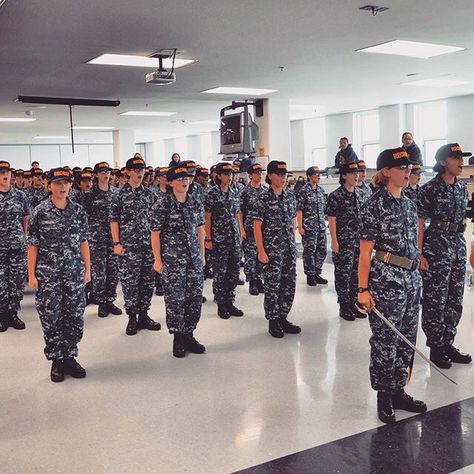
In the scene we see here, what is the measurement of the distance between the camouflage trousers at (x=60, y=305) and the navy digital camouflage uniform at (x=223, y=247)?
2.00 metres

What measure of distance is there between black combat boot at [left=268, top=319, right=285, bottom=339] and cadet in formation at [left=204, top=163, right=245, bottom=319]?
0.83m

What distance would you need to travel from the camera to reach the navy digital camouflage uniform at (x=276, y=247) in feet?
15.9

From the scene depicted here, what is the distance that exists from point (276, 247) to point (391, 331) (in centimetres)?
181

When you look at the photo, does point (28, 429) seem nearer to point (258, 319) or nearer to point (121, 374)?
point (121, 374)

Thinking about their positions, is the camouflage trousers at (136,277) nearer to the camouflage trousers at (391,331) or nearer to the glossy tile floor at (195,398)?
the glossy tile floor at (195,398)

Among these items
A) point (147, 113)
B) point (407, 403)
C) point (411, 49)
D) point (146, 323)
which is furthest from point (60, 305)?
point (147, 113)

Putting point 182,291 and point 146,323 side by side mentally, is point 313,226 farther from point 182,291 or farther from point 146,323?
point 182,291

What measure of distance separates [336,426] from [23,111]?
12.3 meters

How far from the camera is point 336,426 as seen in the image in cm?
322

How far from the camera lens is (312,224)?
24.5 ft

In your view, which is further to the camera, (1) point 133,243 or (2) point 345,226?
(2) point 345,226

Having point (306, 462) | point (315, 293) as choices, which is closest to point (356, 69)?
point (315, 293)

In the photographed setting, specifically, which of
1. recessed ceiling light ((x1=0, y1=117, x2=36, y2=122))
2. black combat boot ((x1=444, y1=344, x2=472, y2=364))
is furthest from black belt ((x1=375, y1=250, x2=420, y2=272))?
recessed ceiling light ((x1=0, y1=117, x2=36, y2=122))

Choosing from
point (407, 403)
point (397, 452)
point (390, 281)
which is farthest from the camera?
point (407, 403)
